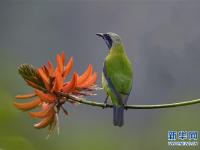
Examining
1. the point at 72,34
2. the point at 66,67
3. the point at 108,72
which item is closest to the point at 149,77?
the point at 72,34

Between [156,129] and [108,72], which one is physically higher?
[108,72]

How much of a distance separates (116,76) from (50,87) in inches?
20.6

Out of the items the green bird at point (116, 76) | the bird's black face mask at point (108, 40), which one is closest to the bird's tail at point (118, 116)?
the green bird at point (116, 76)

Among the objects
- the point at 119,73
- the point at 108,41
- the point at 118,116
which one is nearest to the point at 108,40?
the point at 108,41

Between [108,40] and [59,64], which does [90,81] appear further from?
[108,40]

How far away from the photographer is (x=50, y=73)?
A: 1.25m

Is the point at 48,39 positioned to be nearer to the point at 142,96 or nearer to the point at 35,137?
the point at 142,96

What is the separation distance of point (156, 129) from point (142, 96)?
555 millimetres

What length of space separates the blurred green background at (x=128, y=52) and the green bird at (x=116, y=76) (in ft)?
1.10

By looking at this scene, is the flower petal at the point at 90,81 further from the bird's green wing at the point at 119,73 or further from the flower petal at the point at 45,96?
the bird's green wing at the point at 119,73

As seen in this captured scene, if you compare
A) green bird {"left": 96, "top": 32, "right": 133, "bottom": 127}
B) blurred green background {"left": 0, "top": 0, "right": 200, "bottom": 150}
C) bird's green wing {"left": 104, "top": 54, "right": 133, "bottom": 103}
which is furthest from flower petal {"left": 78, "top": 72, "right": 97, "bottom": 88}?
blurred green background {"left": 0, "top": 0, "right": 200, "bottom": 150}

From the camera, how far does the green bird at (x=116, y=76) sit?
5.49ft

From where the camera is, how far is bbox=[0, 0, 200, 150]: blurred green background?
2.44 meters

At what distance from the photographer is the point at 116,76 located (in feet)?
5.74
